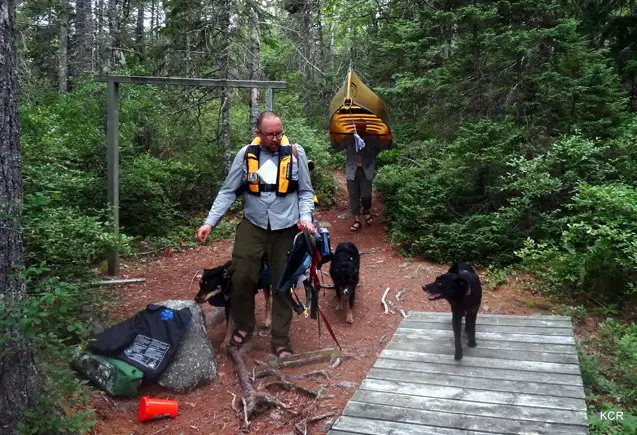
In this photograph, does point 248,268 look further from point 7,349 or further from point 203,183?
point 203,183

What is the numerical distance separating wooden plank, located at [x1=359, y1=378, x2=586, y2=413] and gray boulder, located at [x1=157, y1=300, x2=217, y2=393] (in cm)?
192

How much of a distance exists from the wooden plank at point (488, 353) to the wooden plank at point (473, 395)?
63cm

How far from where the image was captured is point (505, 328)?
4496mm

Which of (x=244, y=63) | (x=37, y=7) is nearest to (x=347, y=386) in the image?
(x=244, y=63)

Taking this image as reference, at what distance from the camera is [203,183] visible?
11.2 m

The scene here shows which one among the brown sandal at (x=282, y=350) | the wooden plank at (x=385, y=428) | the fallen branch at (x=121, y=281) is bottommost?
the brown sandal at (x=282, y=350)

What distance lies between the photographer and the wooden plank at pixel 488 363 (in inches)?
141

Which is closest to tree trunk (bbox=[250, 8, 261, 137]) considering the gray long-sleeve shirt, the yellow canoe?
the yellow canoe

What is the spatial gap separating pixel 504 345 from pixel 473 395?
3.25 feet

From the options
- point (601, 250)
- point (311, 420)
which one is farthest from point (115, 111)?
point (601, 250)

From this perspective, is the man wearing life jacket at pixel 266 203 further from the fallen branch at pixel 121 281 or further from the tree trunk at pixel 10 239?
the fallen branch at pixel 121 281

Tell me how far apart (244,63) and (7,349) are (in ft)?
32.0

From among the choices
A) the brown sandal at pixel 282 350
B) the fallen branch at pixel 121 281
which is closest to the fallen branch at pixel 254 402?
the brown sandal at pixel 282 350

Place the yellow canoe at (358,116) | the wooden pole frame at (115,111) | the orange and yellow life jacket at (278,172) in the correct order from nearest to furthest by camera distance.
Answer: the orange and yellow life jacket at (278,172)
the wooden pole frame at (115,111)
the yellow canoe at (358,116)
